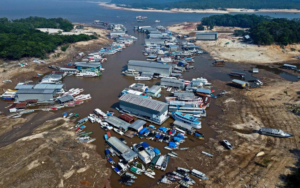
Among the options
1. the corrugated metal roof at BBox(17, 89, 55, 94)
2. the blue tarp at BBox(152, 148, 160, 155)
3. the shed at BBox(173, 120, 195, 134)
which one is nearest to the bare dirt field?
the blue tarp at BBox(152, 148, 160, 155)

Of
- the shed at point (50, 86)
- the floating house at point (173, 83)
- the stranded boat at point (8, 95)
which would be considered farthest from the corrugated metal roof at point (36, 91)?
the floating house at point (173, 83)

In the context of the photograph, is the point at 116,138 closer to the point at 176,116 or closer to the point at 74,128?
the point at 74,128

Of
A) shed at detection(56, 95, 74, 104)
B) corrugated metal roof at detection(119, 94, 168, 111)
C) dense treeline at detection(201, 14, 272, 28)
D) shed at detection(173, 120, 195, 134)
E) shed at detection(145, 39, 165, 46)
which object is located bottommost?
shed at detection(173, 120, 195, 134)

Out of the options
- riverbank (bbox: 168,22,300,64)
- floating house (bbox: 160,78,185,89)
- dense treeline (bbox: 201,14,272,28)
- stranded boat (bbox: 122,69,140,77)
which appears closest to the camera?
floating house (bbox: 160,78,185,89)

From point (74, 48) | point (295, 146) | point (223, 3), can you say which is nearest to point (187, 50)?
point (74, 48)

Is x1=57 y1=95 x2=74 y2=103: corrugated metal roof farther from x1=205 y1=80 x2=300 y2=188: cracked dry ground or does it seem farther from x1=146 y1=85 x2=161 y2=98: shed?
x1=205 y1=80 x2=300 y2=188: cracked dry ground

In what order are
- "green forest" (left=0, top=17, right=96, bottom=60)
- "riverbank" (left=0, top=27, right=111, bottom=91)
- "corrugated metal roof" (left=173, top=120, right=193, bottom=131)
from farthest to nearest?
1. "green forest" (left=0, top=17, right=96, bottom=60)
2. "riverbank" (left=0, top=27, right=111, bottom=91)
3. "corrugated metal roof" (left=173, top=120, right=193, bottom=131)

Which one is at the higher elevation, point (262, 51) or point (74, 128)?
point (262, 51)
